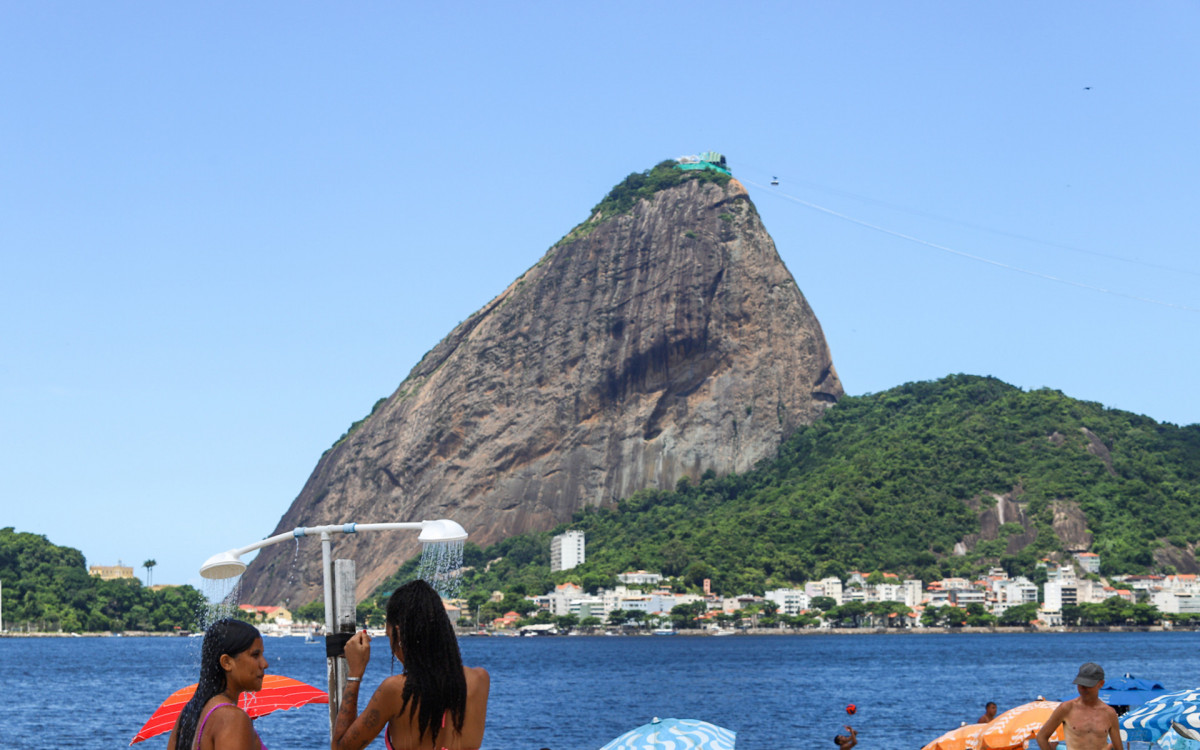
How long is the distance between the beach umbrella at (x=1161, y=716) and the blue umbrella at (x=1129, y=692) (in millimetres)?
1535

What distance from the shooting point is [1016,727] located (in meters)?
19.1

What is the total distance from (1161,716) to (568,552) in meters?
181

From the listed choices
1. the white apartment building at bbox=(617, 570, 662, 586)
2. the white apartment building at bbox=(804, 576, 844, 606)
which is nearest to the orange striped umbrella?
the white apartment building at bbox=(804, 576, 844, 606)

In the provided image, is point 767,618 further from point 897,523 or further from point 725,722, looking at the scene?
point 725,722

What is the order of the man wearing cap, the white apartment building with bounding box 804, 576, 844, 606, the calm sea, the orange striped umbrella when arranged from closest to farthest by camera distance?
the man wearing cap, the orange striped umbrella, the calm sea, the white apartment building with bounding box 804, 576, 844, 606

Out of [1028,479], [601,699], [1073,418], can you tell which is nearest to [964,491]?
[1028,479]

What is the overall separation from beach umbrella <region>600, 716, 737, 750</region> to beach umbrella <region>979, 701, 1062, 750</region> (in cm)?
472

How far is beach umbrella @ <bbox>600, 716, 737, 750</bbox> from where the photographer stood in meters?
16.0

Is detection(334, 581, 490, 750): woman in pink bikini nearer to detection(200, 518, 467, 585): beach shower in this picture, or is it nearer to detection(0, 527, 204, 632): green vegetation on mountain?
detection(200, 518, 467, 585): beach shower

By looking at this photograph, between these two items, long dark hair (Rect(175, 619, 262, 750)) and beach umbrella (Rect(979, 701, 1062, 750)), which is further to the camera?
beach umbrella (Rect(979, 701, 1062, 750))

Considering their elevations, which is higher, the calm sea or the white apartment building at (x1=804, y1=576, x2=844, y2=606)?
the white apartment building at (x1=804, y1=576, x2=844, y2=606)

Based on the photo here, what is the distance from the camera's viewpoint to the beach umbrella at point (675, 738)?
16.0 metres

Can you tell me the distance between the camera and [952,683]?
80.1 meters

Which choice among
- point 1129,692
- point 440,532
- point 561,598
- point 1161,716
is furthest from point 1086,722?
point 561,598
